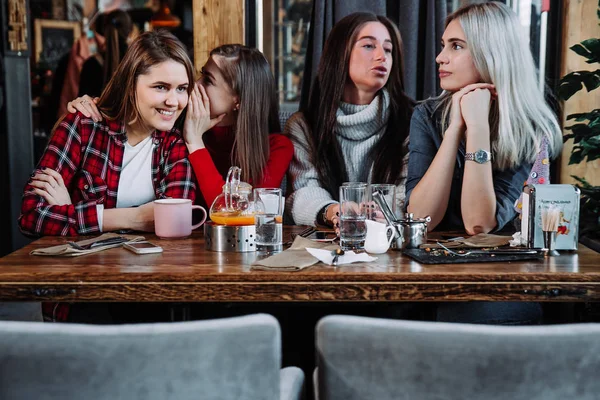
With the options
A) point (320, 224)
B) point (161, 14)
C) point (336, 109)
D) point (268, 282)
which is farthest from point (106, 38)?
point (268, 282)

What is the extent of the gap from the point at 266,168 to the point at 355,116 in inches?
16.2

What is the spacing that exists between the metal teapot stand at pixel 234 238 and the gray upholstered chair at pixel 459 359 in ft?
2.47

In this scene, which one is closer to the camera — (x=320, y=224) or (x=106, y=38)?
(x=320, y=224)

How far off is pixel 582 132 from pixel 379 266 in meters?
1.57

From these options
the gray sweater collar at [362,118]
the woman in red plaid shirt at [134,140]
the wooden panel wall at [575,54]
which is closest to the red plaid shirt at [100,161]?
the woman in red plaid shirt at [134,140]

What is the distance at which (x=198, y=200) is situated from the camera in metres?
2.38

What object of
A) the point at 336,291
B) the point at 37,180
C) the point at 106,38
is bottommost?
the point at 336,291

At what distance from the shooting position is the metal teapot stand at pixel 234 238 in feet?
5.44

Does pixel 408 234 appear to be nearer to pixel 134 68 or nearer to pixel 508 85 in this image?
pixel 508 85

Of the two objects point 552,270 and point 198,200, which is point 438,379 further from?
point 198,200

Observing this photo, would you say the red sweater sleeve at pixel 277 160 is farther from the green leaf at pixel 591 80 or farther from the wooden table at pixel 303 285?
the green leaf at pixel 591 80

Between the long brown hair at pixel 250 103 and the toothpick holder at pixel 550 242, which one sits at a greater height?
the long brown hair at pixel 250 103

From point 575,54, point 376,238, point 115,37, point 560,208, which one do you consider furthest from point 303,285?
point 115,37

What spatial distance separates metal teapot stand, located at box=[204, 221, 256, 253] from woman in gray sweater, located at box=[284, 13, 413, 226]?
80 centimetres
